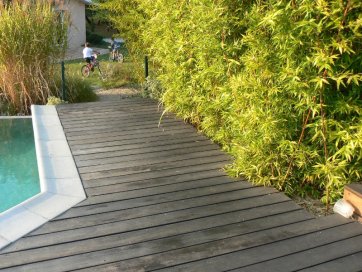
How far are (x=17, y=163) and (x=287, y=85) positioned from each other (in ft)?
10.5

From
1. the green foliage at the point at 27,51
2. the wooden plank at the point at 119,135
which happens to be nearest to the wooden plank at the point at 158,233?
the wooden plank at the point at 119,135

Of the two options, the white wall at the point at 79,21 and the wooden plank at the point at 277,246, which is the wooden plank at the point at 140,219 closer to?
the wooden plank at the point at 277,246

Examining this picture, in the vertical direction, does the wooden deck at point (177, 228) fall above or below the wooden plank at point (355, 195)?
below

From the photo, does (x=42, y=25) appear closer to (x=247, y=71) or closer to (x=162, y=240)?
(x=247, y=71)

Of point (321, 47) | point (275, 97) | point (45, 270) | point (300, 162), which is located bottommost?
point (45, 270)

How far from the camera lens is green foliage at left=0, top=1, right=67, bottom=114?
576 cm

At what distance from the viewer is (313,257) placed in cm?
220

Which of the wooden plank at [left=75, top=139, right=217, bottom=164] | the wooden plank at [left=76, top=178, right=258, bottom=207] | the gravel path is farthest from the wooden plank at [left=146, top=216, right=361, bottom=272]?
the gravel path

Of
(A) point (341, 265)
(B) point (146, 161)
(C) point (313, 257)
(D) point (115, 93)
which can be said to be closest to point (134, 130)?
(B) point (146, 161)

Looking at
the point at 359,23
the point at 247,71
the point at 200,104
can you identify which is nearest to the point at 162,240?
the point at 247,71

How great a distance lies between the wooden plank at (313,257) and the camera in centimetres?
210

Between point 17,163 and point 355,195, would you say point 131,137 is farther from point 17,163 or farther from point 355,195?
point 355,195

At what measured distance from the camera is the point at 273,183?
3141 mm

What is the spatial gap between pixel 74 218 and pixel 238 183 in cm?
134
